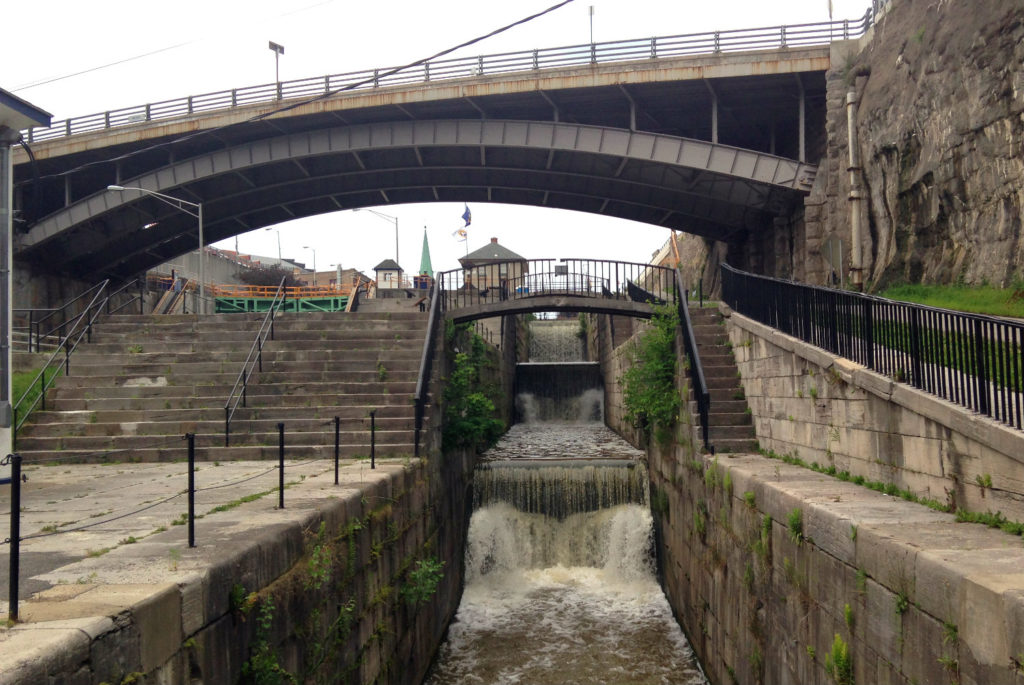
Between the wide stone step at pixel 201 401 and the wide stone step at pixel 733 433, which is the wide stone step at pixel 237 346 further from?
the wide stone step at pixel 733 433

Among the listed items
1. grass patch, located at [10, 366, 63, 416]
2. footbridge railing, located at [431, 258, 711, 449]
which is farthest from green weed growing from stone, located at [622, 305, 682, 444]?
grass patch, located at [10, 366, 63, 416]

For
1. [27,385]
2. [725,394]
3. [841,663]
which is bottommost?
[841,663]

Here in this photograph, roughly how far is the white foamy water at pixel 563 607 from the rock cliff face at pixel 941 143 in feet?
24.6

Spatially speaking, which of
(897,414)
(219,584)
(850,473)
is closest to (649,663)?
(850,473)

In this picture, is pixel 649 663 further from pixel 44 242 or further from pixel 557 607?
pixel 44 242

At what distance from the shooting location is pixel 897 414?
23.0ft

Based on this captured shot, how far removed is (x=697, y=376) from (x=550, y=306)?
4.83 m

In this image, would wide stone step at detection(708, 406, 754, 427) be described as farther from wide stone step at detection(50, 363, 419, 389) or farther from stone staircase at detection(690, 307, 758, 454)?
wide stone step at detection(50, 363, 419, 389)

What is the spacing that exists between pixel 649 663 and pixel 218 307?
128ft

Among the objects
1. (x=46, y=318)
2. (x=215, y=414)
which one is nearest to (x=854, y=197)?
(x=215, y=414)

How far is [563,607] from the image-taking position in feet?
42.6

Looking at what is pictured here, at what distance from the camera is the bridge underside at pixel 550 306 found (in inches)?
629

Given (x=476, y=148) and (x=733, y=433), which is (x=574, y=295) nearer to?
(x=733, y=433)

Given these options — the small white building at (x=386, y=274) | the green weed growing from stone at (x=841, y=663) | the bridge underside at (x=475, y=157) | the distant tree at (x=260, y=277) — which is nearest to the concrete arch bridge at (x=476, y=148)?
the bridge underside at (x=475, y=157)
